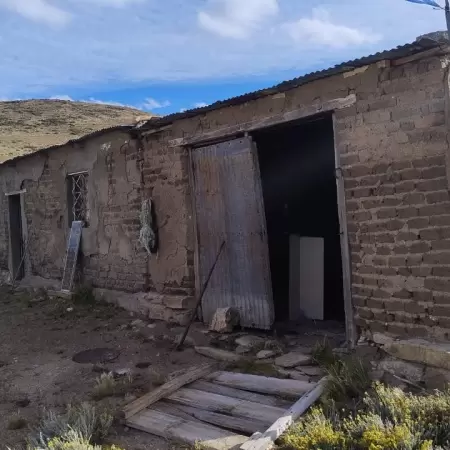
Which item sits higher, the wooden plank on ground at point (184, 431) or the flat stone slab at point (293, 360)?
the flat stone slab at point (293, 360)

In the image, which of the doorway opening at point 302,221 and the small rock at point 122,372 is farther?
the doorway opening at point 302,221

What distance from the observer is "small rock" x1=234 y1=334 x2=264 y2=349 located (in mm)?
6004

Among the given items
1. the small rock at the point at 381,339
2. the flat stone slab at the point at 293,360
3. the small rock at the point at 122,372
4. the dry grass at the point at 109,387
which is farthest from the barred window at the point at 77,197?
the small rock at the point at 381,339

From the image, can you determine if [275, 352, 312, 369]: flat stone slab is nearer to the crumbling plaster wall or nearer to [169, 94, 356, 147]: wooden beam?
[169, 94, 356, 147]: wooden beam

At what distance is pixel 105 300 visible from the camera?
28.6 ft

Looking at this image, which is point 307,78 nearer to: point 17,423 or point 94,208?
point 17,423

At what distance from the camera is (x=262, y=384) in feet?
15.9

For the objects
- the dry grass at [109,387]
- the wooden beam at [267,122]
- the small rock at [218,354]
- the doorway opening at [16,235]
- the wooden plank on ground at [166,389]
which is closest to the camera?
the wooden plank on ground at [166,389]

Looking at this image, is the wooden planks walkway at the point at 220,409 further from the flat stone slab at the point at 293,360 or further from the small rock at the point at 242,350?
the small rock at the point at 242,350

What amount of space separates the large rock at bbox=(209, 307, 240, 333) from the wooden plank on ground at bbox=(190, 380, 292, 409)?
139 centimetres

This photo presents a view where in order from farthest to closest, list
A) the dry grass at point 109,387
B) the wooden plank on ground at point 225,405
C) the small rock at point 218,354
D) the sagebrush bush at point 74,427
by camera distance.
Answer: the small rock at point 218,354 → the dry grass at point 109,387 → the wooden plank on ground at point 225,405 → the sagebrush bush at point 74,427

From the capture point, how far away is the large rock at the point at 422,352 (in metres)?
4.18

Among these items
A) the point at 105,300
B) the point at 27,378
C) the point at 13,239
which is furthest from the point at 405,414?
the point at 13,239

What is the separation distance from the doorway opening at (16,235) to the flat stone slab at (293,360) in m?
8.02
